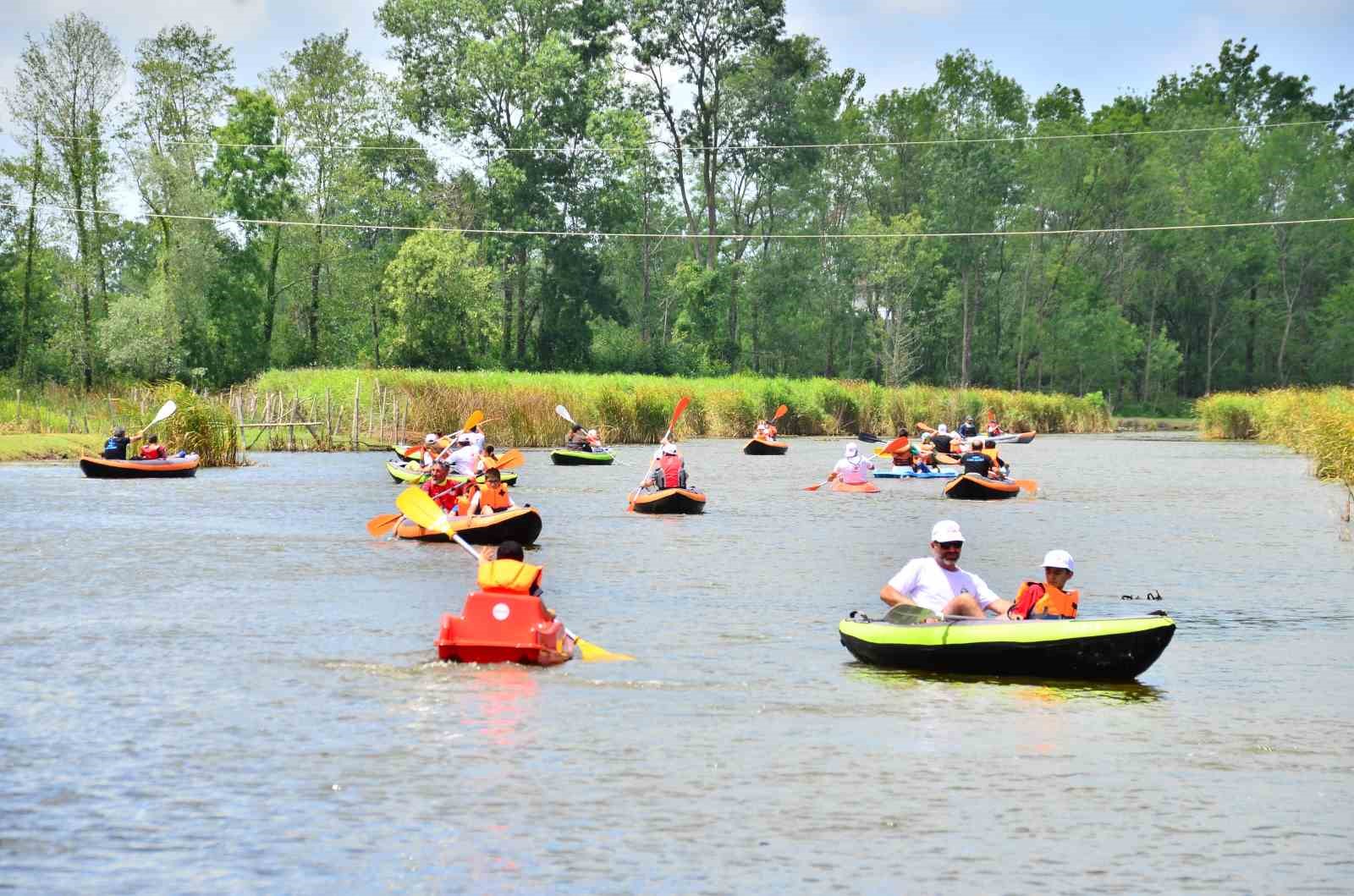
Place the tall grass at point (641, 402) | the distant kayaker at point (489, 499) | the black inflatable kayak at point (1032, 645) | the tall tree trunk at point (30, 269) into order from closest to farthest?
the black inflatable kayak at point (1032, 645) < the distant kayaker at point (489, 499) < the tall grass at point (641, 402) < the tall tree trunk at point (30, 269)

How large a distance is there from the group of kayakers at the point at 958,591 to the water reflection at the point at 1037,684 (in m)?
0.52

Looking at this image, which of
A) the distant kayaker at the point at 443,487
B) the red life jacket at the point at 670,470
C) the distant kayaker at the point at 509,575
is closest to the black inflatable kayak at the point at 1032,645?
the distant kayaker at the point at 509,575

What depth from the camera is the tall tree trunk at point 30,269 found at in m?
57.3

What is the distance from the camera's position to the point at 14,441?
40844mm

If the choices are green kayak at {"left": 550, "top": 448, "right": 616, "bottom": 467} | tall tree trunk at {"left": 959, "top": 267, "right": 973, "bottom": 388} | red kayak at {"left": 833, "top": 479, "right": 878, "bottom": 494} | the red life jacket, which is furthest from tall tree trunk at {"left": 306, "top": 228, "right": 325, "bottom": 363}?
the red life jacket

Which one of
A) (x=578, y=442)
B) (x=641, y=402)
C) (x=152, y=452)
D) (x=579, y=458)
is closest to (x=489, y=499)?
(x=152, y=452)

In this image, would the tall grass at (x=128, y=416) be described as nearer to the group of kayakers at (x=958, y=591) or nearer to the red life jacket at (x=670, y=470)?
the red life jacket at (x=670, y=470)

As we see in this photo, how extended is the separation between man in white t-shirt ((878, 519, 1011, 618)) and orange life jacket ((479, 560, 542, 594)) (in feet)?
9.38

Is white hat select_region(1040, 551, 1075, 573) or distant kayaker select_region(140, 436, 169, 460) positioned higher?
white hat select_region(1040, 551, 1075, 573)

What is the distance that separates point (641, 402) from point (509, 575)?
3770 centimetres

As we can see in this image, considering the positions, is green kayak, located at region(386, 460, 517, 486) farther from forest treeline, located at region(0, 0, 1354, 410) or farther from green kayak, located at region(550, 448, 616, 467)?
forest treeline, located at region(0, 0, 1354, 410)

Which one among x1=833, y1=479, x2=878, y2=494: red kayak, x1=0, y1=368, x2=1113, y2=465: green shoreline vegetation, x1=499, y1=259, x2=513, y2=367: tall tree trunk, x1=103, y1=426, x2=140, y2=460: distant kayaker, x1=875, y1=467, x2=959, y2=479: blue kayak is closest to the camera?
x1=103, y1=426, x2=140, y2=460: distant kayaker

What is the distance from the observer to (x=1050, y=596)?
12953mm

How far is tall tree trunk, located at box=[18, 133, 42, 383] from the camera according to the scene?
57281 mm
